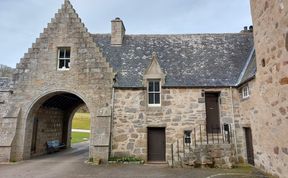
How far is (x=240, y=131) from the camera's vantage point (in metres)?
12.3

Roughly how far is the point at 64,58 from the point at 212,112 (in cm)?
925

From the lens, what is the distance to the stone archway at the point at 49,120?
1321cm

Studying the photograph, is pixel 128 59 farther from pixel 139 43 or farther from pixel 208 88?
pixel 208 88

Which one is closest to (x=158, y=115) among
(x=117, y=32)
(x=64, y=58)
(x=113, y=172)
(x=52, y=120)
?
(x=113, y=172)

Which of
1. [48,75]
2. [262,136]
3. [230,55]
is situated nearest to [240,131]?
[262,136]

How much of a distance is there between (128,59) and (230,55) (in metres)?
6.58

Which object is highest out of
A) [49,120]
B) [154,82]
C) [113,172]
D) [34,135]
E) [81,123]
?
[154,82]

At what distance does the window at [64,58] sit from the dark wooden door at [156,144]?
628 cm

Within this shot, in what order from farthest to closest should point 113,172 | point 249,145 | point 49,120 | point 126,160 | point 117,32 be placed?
point 49,120, point 117,32, point 126,160, point 249,145, point 113,172

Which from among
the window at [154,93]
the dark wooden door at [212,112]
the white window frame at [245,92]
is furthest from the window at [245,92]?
the window at [154,93]

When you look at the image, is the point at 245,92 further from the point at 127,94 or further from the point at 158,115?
the point at 127,94

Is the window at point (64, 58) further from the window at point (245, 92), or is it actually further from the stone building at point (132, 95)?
the window at point (245, 92)

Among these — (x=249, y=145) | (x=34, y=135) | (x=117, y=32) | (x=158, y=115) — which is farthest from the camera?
(x=117, y=32)

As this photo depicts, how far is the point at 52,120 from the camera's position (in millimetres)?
16922
